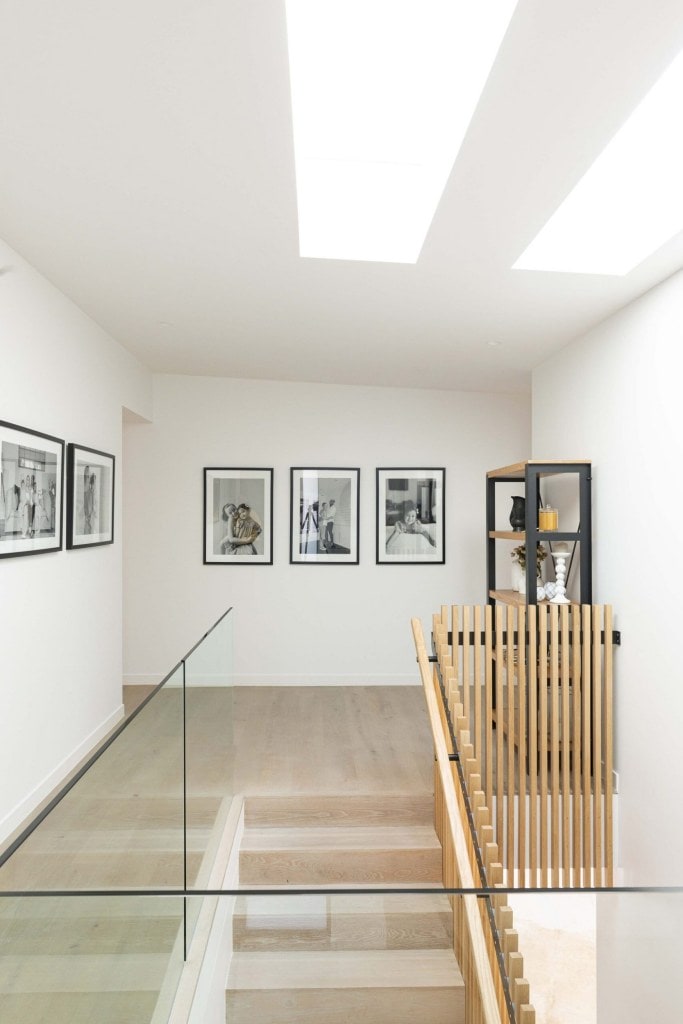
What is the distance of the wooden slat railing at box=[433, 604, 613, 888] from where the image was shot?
3418mm

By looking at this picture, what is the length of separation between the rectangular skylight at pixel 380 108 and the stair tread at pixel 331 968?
1.94m

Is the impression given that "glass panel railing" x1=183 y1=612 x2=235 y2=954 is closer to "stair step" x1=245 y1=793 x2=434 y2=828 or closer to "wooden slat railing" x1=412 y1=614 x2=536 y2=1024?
"stair step" x1=245 y1=793 x2=434 y2=828

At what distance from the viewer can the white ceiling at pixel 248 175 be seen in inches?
66.1

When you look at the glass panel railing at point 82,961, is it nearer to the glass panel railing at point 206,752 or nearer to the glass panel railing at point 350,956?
the glass panel railing at point 350,956

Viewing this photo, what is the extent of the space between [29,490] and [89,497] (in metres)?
0.90

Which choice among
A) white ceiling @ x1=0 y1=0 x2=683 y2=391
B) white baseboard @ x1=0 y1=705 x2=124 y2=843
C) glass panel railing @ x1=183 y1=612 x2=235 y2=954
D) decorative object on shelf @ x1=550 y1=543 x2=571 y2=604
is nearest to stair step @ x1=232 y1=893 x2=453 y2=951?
glass panel railing @ x1=183 y1=612 x2=235 y2=954

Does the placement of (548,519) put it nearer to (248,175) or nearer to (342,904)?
(248,175)

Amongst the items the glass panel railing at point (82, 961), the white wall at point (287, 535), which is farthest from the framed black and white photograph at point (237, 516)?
the glass panel railing at point (82, 961)

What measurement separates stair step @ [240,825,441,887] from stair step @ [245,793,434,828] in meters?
0.08

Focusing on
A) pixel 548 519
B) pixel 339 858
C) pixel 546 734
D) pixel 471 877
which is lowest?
pixel 339 858

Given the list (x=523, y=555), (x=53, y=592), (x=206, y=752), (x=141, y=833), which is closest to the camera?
(x=141, y=833)

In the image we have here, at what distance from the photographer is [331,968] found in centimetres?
111

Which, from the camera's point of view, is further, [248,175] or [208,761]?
[208,761]

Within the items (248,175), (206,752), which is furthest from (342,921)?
(248,175)
